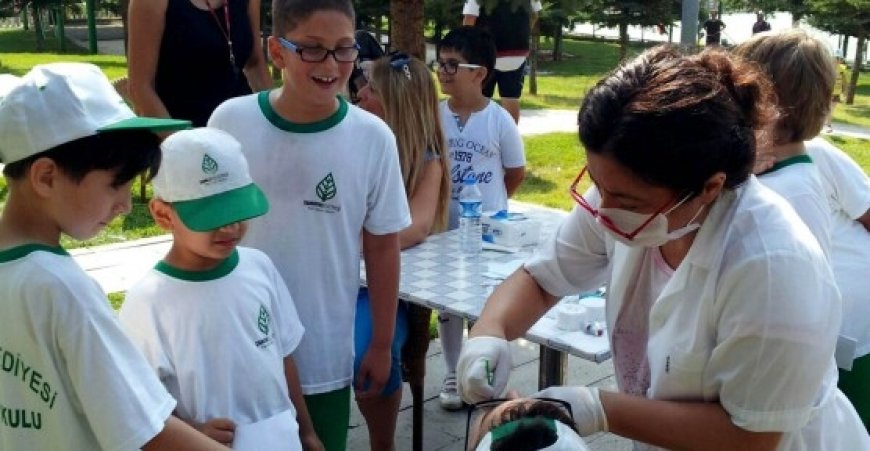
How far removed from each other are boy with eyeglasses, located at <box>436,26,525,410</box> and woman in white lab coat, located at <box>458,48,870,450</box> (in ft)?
7.44

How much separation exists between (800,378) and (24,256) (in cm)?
135

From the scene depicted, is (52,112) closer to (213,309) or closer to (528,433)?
(213,309)

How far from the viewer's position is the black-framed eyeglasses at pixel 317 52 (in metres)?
2.45

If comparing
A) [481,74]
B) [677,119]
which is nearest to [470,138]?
[481,74]

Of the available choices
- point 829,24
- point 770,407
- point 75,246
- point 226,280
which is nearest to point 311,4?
point 226,280

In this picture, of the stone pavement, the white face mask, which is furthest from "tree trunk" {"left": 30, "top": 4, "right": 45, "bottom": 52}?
the white face mask

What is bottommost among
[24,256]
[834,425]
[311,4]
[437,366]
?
[437,366]

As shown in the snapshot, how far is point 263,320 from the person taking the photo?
2.22 m

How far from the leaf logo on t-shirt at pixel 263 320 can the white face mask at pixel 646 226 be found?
3.01ft

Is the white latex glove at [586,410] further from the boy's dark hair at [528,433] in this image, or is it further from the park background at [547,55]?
the park background at [547,55]

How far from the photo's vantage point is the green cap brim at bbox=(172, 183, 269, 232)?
214 centimetres

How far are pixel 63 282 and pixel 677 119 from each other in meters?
1.08

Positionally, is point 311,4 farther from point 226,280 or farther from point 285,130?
point 226,280

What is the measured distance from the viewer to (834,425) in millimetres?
1752
